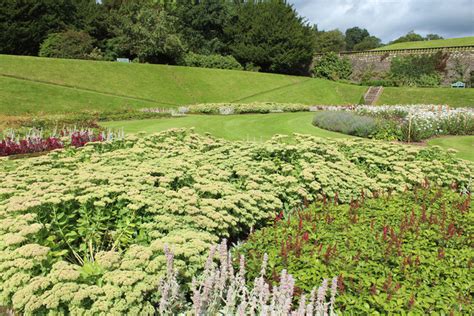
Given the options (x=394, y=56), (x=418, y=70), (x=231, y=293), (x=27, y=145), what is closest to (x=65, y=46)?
(x=27, y=145)

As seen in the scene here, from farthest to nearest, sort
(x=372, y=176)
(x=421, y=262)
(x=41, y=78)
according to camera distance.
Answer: (x=41, y=78) → (x=372, y=176) → (x=421, y=262)

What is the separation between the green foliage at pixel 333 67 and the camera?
5169 centimetres

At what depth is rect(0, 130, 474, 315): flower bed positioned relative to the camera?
3.47 m

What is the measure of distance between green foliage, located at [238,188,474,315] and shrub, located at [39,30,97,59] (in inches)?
1619

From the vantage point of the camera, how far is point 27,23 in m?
43.9

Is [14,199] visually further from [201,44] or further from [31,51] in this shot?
[201,44]

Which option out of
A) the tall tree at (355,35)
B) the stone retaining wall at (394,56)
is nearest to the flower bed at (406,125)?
the stone retaining wall at (394,56)

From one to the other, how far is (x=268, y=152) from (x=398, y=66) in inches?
1759

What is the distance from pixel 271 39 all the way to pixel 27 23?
101ft

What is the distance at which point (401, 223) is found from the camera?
5410 mm

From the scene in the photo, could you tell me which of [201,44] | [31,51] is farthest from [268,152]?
[201,44]

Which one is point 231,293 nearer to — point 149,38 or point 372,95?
point 372,95

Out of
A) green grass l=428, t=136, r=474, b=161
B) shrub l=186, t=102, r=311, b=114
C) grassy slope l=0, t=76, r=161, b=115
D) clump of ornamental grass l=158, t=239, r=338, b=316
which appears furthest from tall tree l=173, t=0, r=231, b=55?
clump of ornamental grass l=158, t=239, r=338, b=316

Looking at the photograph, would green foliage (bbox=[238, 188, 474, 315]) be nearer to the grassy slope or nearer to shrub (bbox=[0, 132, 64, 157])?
shrub (bbox=[0, 132, 64, 157])
